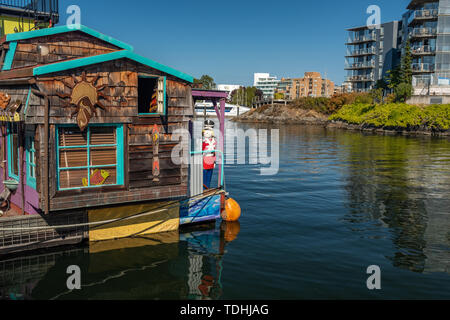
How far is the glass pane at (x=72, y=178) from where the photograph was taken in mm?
11688

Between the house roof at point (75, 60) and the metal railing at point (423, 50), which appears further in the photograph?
the metal railing at point (423, 50)

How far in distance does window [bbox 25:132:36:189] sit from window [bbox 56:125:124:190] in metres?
0.95

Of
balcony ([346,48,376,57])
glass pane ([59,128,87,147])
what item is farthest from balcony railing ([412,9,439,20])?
glass pane ([59,128,87,147])

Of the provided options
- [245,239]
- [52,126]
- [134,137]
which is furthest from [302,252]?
[52,126]

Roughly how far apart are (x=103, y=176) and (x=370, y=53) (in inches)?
4100

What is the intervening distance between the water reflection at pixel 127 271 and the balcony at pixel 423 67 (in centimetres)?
7563

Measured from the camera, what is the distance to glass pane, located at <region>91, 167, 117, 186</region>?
12.2 metres

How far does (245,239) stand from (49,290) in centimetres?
701

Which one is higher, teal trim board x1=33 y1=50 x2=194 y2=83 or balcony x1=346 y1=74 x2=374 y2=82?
balcony x1=346 y1=74 x2=374 y2=82

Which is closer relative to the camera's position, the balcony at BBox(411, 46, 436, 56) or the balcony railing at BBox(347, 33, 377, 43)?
the balcony at BBox(411, 46, 436, 56)

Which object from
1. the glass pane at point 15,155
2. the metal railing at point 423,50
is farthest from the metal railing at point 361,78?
the glass pane at point 15,155

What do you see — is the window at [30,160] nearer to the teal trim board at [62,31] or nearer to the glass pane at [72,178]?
the glass pane at [72,178]

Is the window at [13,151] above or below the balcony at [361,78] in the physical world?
below

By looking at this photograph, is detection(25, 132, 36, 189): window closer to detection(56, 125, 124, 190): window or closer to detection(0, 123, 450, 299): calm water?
detection(56, 125, 124, 190): window
